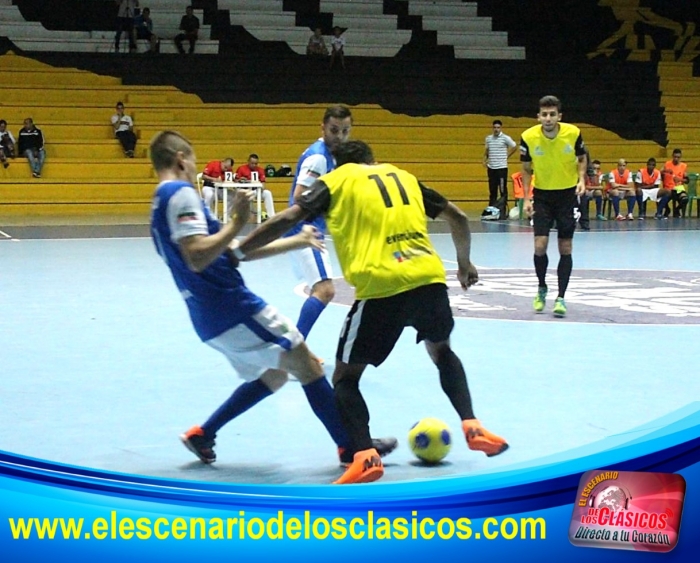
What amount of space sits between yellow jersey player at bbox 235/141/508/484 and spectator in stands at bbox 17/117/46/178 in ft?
66.6

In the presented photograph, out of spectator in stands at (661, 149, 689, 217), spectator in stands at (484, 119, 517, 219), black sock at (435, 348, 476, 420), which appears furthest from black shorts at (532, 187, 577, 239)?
spectator in stands at (661, 149, 689, 217)

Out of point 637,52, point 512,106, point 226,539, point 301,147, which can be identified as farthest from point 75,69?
point 226,539

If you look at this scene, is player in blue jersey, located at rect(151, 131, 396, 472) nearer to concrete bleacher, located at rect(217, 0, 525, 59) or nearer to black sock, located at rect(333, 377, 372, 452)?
black sock, located at rect(333, 377, 372, 452)

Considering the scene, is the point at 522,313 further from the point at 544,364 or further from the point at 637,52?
the point at 637,52

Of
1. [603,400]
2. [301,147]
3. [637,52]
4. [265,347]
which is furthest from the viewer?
[637,52]

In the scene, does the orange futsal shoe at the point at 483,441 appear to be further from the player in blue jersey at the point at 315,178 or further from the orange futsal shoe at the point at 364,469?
the player in blue jersey at the point at 315,178

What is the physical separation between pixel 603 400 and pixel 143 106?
22.2 meters

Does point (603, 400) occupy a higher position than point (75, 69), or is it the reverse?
point (75, 69)

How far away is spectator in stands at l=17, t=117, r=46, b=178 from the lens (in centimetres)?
2409

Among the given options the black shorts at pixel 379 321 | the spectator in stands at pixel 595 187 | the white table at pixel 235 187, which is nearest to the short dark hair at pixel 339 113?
the black shorts at pixel 379 321

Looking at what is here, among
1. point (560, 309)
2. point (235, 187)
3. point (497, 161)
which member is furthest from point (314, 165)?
point (497, 161)

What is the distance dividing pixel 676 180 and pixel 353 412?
65.4 ft

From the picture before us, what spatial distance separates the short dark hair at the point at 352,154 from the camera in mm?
5086

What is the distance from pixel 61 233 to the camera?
61.0ft
